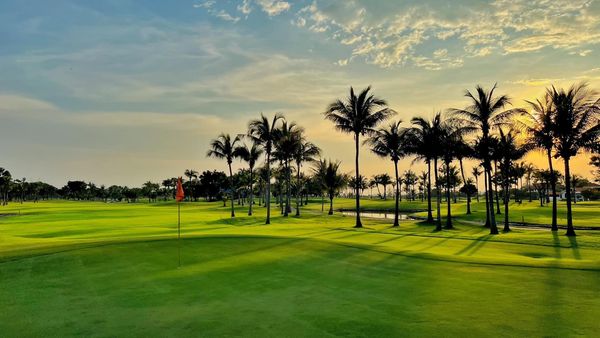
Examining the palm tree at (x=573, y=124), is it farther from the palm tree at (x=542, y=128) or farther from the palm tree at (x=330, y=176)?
the palm tree at (x=330, y=176)

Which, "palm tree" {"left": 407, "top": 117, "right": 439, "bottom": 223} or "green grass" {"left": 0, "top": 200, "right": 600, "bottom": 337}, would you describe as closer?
"green grass" {"left": 0, "top": 200, "right": 600, "bottom": 337}

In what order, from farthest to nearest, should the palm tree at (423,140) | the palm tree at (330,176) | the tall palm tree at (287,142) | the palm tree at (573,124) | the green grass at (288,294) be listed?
1. the palm tree at (330,176)
2. the tall palm tree at (287,142)
3. the palm tree at (423,140)
4. the palm tree at (573,124)
5. the green grass at (288,294)

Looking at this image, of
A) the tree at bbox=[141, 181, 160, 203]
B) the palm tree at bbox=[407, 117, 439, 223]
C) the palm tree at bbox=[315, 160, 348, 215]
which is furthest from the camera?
the tree at bbox=[141, 181, 160, 203]

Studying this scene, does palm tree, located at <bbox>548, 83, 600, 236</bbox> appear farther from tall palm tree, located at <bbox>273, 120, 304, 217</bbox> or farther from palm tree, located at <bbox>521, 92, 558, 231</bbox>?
tall palm tree, located at <bbox>273, 120, 304, 217</bbox>

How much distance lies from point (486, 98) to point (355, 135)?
14.6m

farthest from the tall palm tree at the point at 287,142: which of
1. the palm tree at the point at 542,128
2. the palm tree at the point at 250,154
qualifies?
the palm tree at the point at 542,128

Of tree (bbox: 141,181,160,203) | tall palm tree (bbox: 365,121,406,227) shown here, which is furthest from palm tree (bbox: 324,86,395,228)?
tree (bbox: 141,181,160,203)

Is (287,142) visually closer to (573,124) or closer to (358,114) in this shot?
(358,114)

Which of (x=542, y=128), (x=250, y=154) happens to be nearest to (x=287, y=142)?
(x=250, y=154)

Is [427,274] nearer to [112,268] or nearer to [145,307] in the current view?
[145,307]

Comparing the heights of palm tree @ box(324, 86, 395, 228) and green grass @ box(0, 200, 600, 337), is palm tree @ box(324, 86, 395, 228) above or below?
above

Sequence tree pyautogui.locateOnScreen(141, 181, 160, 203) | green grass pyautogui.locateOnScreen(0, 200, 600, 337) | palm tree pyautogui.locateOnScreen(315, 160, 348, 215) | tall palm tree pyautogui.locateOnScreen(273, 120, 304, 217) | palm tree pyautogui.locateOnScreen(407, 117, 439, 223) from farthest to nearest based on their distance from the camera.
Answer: tree pyautogui.locateOnScreen(141, 181, 160, 203) < palm tree pyautogui.locateOnScreen(315, 160, 348, 215) < tall palm tree pyautogui.locateOnScreen(273, 120, 304, 217) < palm tree pyautogui.locateOnScreen(407, 117, 439, 223) < green grass pyautogui.locateOnScreen(0, 200, 600, 337)

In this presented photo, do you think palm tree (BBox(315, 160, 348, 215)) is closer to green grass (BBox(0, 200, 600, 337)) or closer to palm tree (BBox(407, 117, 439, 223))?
palm tree (BBox(407, 117, 439, 223))

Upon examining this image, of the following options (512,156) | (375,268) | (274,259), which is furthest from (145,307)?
(512,156)
